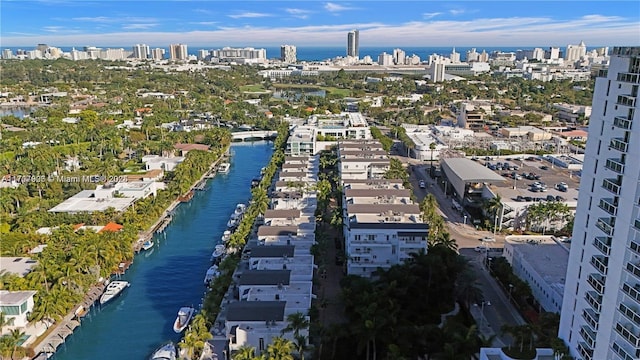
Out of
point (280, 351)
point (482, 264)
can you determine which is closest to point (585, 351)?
point (280, 351)

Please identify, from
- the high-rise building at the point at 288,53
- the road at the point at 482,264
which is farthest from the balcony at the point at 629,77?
the high-rise building at the point at 288,53

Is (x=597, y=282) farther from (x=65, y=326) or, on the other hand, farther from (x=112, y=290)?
(x=112, y=290)

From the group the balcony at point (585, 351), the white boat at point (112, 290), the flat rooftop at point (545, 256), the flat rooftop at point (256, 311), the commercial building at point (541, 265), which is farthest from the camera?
the white boat at point (112, 290)

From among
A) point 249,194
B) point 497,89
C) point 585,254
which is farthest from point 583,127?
point 585,254

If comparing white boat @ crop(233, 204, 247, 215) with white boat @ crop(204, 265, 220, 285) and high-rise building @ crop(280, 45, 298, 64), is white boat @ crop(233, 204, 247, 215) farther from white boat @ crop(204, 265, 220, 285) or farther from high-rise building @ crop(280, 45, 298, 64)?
high-rise building @ crop(280, 45, 298, 64)

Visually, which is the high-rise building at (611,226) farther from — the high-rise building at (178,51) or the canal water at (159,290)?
the high-rise building at (178,51)

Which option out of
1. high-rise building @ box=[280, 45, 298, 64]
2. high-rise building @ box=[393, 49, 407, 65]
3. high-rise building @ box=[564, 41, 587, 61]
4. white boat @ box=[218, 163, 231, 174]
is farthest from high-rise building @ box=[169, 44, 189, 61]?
white boat @ box=[218, 163, 231, 174]
